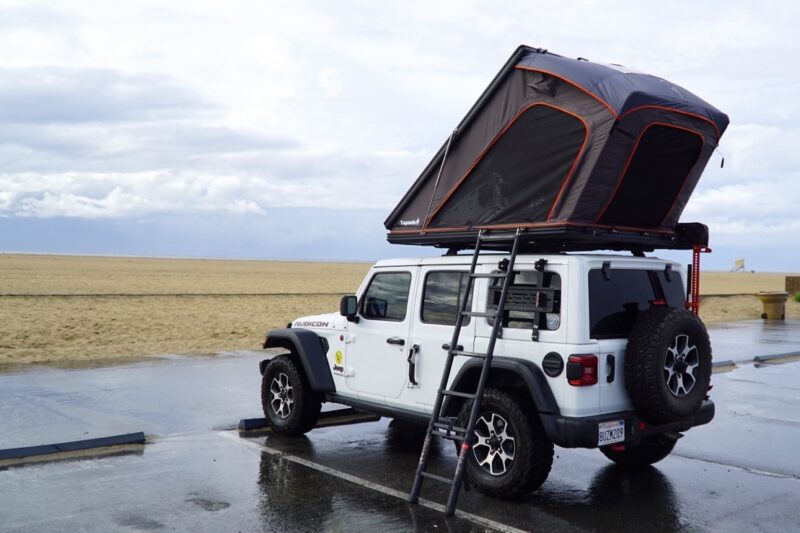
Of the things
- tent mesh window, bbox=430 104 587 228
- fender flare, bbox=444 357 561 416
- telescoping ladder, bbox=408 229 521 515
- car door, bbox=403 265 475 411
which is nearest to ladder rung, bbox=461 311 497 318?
telescoping ladder, bbox=408 229 521 515

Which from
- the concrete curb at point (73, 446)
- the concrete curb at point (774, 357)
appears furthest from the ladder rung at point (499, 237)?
the concrete curb at point (774, 357)

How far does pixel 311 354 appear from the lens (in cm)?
849

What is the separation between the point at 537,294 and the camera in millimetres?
6531

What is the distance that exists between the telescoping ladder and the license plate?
0.94 metres

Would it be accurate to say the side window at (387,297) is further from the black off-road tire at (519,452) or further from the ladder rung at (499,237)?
the black off-road tire at (519,452)

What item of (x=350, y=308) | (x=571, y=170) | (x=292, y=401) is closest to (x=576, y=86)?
(x=571, y=170)

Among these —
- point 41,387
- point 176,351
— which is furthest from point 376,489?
point 176,351

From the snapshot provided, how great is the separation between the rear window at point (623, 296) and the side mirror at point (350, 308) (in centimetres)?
258

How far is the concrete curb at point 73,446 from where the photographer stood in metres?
7.57

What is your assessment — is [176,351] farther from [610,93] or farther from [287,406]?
[610,93]

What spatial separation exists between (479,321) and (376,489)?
5.43 ft

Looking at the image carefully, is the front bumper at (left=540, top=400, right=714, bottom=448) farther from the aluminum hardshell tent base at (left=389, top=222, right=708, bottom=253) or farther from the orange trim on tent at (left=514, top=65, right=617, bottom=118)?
the orange trim on tent at (left=514, top=65, right=617, bottom=118)

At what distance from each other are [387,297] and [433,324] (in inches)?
30.5

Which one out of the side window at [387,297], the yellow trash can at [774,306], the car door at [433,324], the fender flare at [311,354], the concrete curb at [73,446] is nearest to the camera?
the car door at [433,324]
